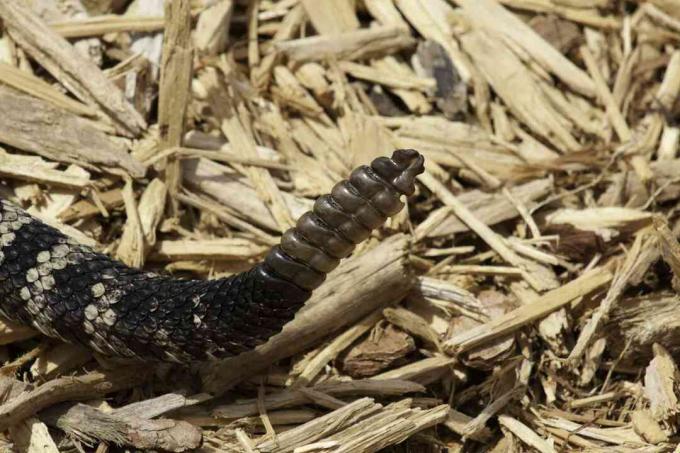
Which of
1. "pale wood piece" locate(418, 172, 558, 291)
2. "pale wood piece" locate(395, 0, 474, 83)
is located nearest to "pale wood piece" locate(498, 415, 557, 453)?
"pale wood piece" locate(418, 172, 558, 291)

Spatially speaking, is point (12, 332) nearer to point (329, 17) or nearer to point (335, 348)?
point (335, 348)

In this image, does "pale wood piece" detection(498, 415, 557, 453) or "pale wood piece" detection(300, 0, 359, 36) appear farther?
"pale wood piece" detection(300, 0, 359, 36)

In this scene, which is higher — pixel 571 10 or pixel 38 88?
pixel 38 88

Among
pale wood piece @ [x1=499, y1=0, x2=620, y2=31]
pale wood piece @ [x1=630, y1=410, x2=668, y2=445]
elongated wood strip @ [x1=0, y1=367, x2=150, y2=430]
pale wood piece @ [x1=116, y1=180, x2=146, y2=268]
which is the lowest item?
pale wood piece @ [x1=630, y1=410, x2=668, y2=445]

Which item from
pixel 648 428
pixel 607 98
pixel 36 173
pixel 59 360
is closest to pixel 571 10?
pixel 607 98

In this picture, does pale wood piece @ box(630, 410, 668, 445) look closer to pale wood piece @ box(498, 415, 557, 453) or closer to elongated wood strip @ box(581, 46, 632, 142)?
pale wood piece @ box(498, 415, 557, 453)

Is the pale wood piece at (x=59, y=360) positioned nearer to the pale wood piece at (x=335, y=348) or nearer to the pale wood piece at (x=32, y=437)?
the pale wood piece at (x=32, y=437)
